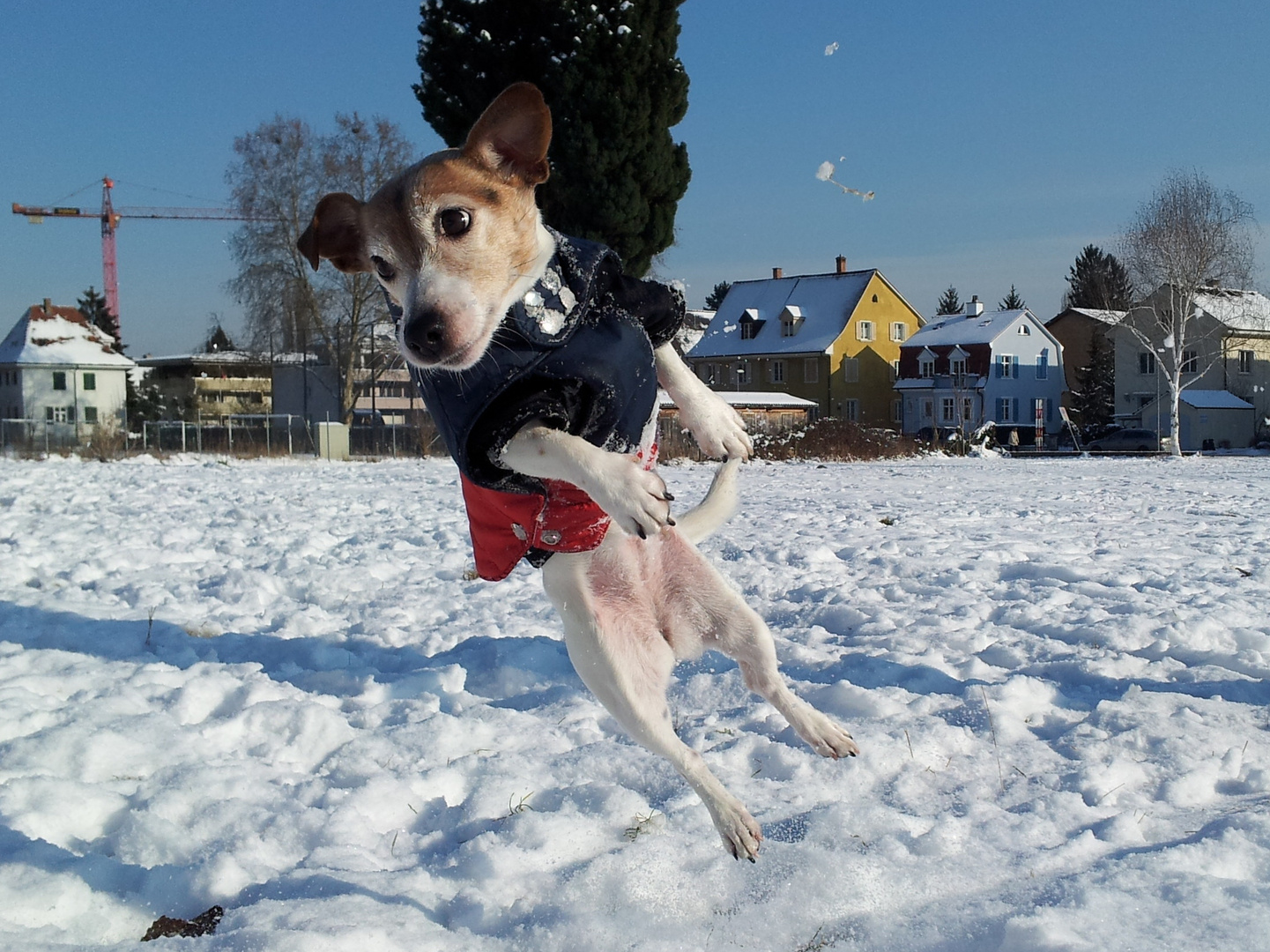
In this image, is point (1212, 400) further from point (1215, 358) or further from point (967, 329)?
point (967, 329)

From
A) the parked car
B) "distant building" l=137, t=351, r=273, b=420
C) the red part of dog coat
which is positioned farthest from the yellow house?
the red part of dog coat

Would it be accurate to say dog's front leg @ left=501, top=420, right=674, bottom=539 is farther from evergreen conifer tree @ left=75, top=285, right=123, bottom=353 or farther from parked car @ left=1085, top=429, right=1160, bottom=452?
evergreen conifer tree @ left=75, top=285, right=123, bottom=353

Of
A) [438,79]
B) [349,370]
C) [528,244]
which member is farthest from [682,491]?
[349,370]

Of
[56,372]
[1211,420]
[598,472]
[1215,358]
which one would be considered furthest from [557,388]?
[56,372]

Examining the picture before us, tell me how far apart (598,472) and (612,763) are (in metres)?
1.51

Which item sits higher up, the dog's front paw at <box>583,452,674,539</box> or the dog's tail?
the dog's front paw at <box>583,452,674,539</box>

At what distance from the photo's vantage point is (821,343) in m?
44.6

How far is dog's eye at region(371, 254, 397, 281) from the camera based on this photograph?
2.46 metres

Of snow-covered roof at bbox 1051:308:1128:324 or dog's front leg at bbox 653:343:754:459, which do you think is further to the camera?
snow-covered roof at bbox 1051:308:1128:324

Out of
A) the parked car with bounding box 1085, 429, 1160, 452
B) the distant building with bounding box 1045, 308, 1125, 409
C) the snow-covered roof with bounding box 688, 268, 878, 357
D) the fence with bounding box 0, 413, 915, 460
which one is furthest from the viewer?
the distant building with bounding box 1045, 308, 1125, 409

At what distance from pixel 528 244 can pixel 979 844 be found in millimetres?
2049

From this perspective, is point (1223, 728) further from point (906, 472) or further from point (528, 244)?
point (906, 472)

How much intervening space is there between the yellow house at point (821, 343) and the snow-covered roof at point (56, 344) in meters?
26.3

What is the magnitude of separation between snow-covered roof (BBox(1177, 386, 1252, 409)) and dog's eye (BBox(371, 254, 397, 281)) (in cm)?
4091
